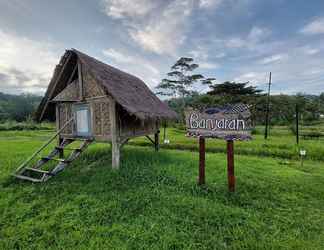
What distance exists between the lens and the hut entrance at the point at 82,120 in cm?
770

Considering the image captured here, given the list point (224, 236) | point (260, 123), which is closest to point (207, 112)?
point (224, 236)

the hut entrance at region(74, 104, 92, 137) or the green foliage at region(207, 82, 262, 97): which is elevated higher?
the green foliage at region(207, 82, 262, 97)

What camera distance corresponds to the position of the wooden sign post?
464 cm

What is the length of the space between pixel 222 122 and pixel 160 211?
2.95 m

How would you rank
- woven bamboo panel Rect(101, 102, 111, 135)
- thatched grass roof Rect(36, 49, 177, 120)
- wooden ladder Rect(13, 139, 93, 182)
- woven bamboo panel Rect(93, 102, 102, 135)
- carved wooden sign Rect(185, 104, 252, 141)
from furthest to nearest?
woven bamboo panel Rect(93, 102, 102, 135) < woven bamboo panel Rect(101, 102, 111, 135) < thatched grass roof Rect(36, 49, 177, 120) < wooden ladder Rect(13, 139, 93, 182) < carved wooden sign Rect(185, 104, 252, 141)

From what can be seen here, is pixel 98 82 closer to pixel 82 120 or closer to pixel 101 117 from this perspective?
pixel 101 117

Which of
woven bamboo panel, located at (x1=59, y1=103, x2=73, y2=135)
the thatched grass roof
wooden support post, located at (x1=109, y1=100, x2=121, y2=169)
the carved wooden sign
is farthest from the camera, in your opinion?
woven bamboo panel, located at (x1=59, y1=103, x2=73, y2=135)

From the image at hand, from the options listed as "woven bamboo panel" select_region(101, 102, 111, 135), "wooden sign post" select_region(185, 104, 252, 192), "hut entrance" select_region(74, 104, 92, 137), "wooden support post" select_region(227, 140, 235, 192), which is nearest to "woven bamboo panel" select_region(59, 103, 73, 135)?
"hut entrance" select_region(74, 104, 92, 137)

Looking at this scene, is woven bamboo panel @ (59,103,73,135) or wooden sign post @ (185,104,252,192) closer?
wooden sign post @ (185,104,252,192)

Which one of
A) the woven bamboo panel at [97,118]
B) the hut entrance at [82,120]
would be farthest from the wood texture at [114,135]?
the hut entrance at [82,120]

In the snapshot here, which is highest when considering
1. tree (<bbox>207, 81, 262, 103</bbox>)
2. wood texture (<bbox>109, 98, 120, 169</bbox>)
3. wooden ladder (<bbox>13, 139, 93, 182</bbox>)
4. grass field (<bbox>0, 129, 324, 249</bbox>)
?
tree (<bbox>207, 81, 262, 103</bbox>)

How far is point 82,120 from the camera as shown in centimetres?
794

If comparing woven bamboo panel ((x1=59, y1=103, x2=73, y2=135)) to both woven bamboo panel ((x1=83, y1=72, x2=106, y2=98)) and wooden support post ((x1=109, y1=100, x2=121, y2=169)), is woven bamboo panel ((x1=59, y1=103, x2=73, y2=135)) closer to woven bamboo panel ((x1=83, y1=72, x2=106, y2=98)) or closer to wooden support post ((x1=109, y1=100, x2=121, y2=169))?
woven bamboo panel ((x1=83, y1=72, x2=106, y2=98))

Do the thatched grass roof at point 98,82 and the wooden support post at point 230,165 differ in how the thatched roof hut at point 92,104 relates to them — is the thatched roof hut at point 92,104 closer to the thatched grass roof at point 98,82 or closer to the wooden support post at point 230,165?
the thatched grass roof at point 98,82
